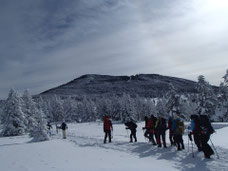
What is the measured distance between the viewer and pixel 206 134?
32.2 ft

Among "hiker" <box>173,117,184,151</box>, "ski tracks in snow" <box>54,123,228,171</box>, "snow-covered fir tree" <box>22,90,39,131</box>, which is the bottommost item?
"ski tracks in snow" <box>54,123,228,171</box>

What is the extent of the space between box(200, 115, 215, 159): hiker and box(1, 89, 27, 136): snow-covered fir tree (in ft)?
106

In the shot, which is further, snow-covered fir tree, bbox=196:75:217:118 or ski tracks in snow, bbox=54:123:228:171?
snow-covered fir tree, bbox=196:75:217:118

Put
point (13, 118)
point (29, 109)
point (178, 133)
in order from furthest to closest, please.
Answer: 1. point (29, 109)
2. point (13, 118)
3. point (178, 133)

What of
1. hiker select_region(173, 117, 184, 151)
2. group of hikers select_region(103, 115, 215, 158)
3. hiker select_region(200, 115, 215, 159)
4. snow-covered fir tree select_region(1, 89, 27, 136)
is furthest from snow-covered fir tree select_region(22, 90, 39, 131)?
hiker select_region(200, 115, 215, 159)

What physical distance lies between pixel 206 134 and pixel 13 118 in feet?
110

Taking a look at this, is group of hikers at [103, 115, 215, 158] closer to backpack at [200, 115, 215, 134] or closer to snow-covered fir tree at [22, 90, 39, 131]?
backpack at [200, 115, 215, 134]

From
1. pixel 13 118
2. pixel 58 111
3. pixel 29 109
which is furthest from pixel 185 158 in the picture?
pixel 58 111

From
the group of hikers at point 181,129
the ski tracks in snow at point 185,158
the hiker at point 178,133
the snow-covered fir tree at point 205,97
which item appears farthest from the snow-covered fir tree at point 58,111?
the hiker at point 178,133

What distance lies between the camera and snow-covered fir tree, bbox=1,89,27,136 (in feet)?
114

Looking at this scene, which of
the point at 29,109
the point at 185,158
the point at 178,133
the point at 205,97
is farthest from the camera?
the point at 205,97

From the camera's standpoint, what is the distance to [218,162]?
9.18m

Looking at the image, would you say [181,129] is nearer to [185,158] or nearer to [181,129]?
[181,129]

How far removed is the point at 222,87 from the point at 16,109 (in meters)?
47.5
